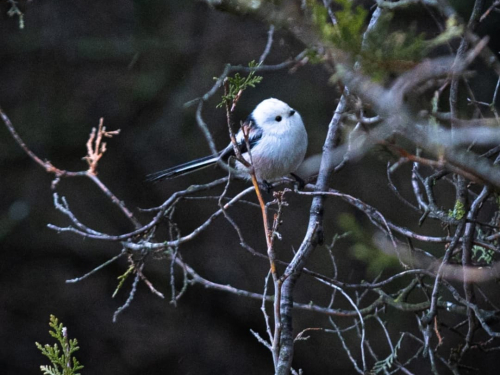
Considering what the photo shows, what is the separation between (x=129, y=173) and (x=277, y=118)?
207 centimetres

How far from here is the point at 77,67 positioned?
207 inches

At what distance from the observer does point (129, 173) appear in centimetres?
530

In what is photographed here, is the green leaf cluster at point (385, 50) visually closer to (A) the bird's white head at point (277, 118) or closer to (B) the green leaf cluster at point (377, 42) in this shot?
(B) the green leaf cluster at point (377, 42)

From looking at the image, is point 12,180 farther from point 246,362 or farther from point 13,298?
point 246,362

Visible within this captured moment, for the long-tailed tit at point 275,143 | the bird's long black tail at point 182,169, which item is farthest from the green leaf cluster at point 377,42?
the bird's long black tail at point 182,169

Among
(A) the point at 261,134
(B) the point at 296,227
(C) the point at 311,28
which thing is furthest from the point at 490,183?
(B) the point at 296,227

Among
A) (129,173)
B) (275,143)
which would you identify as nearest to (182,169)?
(275,143)

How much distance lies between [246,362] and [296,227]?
1.23 metres

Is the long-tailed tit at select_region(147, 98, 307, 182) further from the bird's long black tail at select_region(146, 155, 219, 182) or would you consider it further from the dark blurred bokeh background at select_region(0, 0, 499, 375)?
the dark blurred bokeh background at select_region(0, 0, 499, 375)

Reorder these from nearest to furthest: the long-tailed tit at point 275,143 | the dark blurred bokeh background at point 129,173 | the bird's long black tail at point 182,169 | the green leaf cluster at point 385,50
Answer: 1. the green leaf cluster at point 385,50
2. the long-tailed tit at point 275,143
3. the bird's long black tail at point 182,169
4. the dark blurred bokeh background at point 129,173

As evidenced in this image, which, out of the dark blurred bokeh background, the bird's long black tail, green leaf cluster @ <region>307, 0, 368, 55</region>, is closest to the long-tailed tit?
the bird's long black tail

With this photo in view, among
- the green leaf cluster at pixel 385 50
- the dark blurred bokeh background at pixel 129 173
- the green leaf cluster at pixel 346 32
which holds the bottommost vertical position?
the dark blurred bokeh background at pixel 129 173

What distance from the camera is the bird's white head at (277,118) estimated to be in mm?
3549

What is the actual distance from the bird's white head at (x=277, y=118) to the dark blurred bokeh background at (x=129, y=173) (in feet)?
4.44
